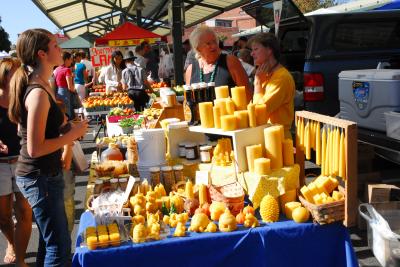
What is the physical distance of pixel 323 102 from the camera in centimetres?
527

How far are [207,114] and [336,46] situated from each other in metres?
3.07

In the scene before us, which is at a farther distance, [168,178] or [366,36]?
[366,36]

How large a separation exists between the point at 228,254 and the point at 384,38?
4342 millimetres

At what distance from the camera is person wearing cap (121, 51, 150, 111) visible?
26.5 feet

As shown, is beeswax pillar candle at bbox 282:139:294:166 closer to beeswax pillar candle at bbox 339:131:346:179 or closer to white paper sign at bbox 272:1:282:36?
beeswax pillar candle at bbox 339:131:346:179

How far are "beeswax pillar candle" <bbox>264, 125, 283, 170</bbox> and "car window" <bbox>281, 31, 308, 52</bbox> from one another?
179 inches

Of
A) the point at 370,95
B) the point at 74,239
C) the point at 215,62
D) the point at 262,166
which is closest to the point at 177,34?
the point at 215,62

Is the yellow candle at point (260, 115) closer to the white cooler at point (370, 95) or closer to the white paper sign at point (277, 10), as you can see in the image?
the white cooler at point (370, 95)

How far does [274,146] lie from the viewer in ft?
8.48

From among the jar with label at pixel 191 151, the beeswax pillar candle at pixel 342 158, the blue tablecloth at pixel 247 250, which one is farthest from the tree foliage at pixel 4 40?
the beeswax pillar candle at pixel 342 158

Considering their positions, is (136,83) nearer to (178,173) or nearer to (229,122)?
(178,173)

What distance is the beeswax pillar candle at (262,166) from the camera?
8.21ft

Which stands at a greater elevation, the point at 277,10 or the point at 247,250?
the point at 277,10

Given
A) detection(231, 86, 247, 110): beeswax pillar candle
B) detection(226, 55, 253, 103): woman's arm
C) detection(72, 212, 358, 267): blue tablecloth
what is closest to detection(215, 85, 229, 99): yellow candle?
detection(231, 86, 247, 110): beeswax pillar candle
